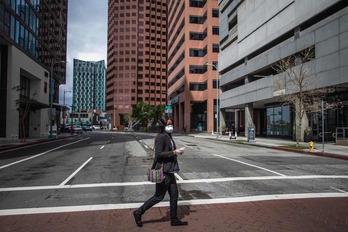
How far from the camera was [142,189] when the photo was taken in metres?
6.64

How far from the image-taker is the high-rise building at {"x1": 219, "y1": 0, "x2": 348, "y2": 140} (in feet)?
68.4

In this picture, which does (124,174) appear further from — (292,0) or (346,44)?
(292,0)

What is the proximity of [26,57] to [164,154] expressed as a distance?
3386 cm

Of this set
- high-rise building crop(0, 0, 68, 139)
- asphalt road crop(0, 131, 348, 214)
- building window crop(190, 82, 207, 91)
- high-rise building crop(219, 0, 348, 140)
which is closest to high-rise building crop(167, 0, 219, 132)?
building window crop(190, 82, 207, 91)

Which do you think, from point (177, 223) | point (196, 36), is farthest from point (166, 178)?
point (196, 36)

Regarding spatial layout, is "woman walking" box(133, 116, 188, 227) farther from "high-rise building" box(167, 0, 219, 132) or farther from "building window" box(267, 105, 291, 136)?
"high-rise building" box(167, 0, 219, 132)

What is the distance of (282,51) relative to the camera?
89.8 ft

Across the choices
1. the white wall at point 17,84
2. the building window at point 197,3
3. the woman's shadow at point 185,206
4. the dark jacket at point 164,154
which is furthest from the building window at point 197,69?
the dark jacket at point 164,154

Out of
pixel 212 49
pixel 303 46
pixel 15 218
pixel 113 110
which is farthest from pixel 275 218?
pixel 113 110

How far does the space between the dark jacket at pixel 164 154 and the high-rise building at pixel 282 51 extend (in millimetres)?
20053

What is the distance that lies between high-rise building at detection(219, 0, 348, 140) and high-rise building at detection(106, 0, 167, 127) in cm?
7297

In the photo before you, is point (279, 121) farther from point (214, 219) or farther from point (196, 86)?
point (214, 219)

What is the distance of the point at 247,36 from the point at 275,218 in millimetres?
35056

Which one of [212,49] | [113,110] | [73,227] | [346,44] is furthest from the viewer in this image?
[113,110]
